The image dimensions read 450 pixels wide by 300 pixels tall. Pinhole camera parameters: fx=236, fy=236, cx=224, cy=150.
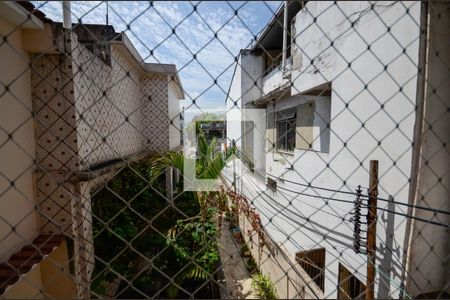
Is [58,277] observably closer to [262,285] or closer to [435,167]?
[262,285]

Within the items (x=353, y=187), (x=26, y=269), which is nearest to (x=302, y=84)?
(x=353, y=187)

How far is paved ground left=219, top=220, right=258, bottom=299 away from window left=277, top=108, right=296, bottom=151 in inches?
81.1

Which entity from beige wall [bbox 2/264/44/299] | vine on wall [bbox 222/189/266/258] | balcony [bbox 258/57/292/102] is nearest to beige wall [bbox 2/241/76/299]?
beige wall [bbox 2/264/44/299]

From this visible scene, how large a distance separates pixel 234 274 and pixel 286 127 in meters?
2.89

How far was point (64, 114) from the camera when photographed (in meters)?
1.74

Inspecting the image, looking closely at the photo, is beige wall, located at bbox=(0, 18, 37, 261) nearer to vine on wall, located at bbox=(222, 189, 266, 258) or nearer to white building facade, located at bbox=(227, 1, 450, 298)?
white building facade, located at bbox=(227, 1, 450, 298)

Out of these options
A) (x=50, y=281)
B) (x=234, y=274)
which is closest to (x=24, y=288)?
(x=50, y=281)

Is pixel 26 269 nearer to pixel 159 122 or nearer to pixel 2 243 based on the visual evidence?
pixel 2 243

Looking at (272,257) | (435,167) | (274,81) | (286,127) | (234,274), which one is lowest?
(234,274)

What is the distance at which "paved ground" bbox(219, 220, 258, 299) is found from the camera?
105 inches

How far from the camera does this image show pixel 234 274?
3.41 m

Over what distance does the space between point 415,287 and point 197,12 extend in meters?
1.83

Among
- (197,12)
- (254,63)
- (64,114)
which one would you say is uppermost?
(254,63)

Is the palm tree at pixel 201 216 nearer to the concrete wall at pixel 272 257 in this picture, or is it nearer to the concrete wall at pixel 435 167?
the concrete wall at pixel 272 257
